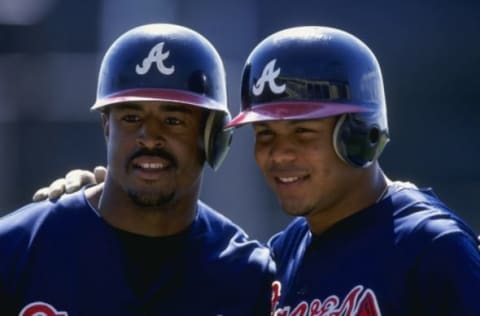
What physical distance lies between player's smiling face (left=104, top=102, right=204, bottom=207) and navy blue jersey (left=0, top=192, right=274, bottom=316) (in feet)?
0.51

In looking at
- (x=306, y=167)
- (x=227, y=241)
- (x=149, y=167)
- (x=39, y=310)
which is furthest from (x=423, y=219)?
(x=39, y=310)

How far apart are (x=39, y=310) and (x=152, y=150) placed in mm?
628

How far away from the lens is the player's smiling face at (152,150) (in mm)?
3662

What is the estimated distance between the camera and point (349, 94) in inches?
140

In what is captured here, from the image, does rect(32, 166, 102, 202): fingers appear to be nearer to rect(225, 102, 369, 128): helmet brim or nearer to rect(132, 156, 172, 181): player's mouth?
rect(132, 156, 172, 181): player's mouth

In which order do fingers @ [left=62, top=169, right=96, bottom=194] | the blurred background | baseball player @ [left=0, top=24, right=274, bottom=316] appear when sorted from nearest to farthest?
1. baseball player @ [left=0, top=24, right=274, bottom=316]
2. fingers @ [left=62, top=169, right=96, bottom=194]
3. the blurred background

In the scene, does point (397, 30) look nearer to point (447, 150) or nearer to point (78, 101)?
point (447, 150)

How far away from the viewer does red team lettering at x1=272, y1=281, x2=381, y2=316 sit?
3209mm

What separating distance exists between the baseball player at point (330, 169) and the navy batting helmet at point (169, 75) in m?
0.17

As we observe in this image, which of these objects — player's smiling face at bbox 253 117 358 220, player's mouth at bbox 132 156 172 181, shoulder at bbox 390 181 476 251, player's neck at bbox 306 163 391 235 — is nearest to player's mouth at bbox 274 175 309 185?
player's smiling face at bbox 253 117 358 220

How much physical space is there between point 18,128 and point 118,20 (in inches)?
46.9

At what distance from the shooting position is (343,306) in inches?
130

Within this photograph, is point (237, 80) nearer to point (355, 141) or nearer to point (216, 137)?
point (216, 137)

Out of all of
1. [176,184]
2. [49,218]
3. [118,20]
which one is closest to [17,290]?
[49,218]
